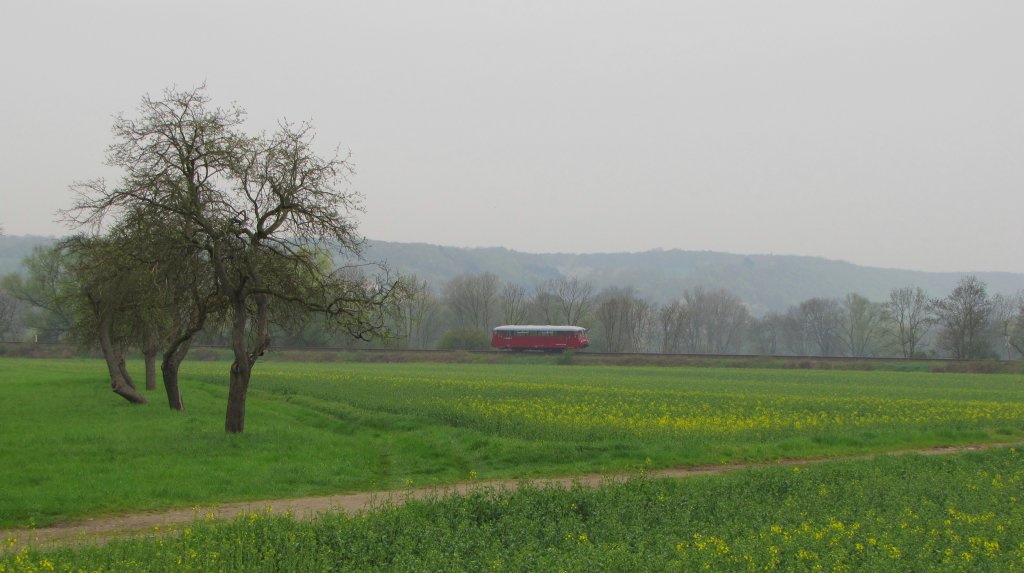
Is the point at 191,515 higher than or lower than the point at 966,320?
lower

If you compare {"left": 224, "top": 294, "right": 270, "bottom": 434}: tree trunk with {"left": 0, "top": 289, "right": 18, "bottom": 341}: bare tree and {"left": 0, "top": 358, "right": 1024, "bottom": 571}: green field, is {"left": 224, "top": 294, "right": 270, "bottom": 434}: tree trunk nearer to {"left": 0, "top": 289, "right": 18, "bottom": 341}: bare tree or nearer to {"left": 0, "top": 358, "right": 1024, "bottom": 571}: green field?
{"left": 0, "top": 358, "right": 1024, "bottom": 571}: green field

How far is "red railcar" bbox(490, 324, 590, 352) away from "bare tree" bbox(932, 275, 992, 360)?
47.0m

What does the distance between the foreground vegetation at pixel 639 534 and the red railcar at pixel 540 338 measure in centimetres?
8139

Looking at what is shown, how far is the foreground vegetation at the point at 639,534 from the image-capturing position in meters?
10.6

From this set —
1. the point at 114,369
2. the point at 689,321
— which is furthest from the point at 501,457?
the point at 689,321

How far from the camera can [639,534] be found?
492 inches

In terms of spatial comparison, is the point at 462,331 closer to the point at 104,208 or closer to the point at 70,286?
the point at 70,286

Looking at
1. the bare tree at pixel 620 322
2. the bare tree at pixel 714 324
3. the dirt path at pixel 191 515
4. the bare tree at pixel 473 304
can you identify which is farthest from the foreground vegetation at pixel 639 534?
the bare tree at pixel 714 324

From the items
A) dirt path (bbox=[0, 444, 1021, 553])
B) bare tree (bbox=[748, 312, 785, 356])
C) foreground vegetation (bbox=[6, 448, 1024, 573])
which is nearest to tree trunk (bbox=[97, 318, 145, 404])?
dirt path (bbox=[0, 444, 1021, 553])

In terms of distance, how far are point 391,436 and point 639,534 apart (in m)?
16.2

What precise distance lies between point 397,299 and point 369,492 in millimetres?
8361

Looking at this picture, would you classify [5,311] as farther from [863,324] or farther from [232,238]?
[863,324]

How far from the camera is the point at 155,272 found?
956 inches

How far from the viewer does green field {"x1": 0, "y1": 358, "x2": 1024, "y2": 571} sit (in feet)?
40.6
